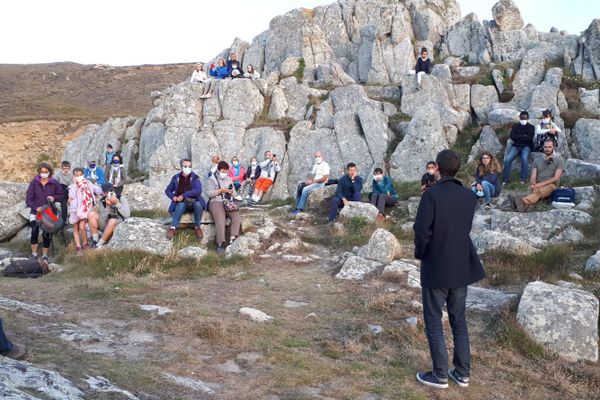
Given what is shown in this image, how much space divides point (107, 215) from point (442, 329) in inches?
399

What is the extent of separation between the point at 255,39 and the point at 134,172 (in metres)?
16.2

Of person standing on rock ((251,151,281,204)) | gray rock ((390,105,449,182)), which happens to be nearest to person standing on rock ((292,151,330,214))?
person standing on rock ((251,151,281,204))

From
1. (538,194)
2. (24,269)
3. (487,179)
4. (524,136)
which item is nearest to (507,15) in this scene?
(524,136)

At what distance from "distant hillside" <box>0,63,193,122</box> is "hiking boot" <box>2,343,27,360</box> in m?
56.7

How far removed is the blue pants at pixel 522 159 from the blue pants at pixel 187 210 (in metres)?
11.1

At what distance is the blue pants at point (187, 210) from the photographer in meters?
12.6

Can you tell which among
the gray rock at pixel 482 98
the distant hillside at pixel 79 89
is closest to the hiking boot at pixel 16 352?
A: the gray rock at pixel 482 98

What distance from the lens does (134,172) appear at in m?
27.1

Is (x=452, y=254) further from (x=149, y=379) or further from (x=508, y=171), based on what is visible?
(x=508, y=171)

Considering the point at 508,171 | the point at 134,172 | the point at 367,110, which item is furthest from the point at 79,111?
the point at 508,171

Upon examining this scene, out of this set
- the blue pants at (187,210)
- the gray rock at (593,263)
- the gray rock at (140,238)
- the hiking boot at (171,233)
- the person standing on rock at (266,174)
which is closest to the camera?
the gray rock at (593,263)

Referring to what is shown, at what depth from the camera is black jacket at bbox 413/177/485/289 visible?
5.52 m

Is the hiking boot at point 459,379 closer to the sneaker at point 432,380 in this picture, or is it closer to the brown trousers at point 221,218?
the sneaker at point 432,380

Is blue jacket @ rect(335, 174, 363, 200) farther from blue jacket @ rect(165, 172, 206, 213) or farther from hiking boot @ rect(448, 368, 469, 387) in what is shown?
hiking boot @ rect(448, 368, 469, 387)
